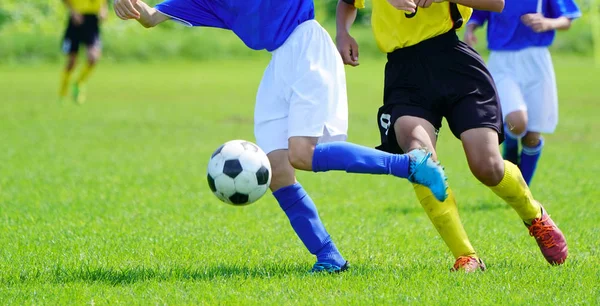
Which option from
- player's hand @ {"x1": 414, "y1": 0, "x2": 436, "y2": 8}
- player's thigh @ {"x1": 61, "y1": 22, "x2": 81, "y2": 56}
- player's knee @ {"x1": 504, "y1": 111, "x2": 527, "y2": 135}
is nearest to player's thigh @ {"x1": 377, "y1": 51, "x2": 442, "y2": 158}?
player's hand @ {"x1": 414, "y1": 0, "x2": 436, "y2": 8}

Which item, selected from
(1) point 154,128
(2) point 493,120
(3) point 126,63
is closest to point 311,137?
(2) point 493,120

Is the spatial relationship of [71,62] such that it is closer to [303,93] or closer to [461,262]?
[303,93]

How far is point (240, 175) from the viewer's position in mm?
4676

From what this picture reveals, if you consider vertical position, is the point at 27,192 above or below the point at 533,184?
above

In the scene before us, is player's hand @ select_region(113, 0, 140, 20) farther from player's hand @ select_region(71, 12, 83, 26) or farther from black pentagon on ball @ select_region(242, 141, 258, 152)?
player's hand @ select_region(71, 12, 83, 26)

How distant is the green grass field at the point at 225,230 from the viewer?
4578 mm

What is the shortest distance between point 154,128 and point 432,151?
33.2 feet

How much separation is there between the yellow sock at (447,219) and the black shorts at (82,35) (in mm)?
13685

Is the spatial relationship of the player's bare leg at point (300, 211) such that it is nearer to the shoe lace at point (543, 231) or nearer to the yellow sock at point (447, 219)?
the yellow sock at point (447, 219)

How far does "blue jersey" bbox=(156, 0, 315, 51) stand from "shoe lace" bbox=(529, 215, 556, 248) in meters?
1.73

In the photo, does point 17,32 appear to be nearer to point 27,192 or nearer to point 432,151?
point 27,192

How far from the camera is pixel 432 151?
4.90 meters

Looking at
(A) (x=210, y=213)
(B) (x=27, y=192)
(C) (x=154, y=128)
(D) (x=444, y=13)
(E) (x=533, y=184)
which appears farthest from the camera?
(C) (x=154, y=128)

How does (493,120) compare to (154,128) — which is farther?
(154,128)
